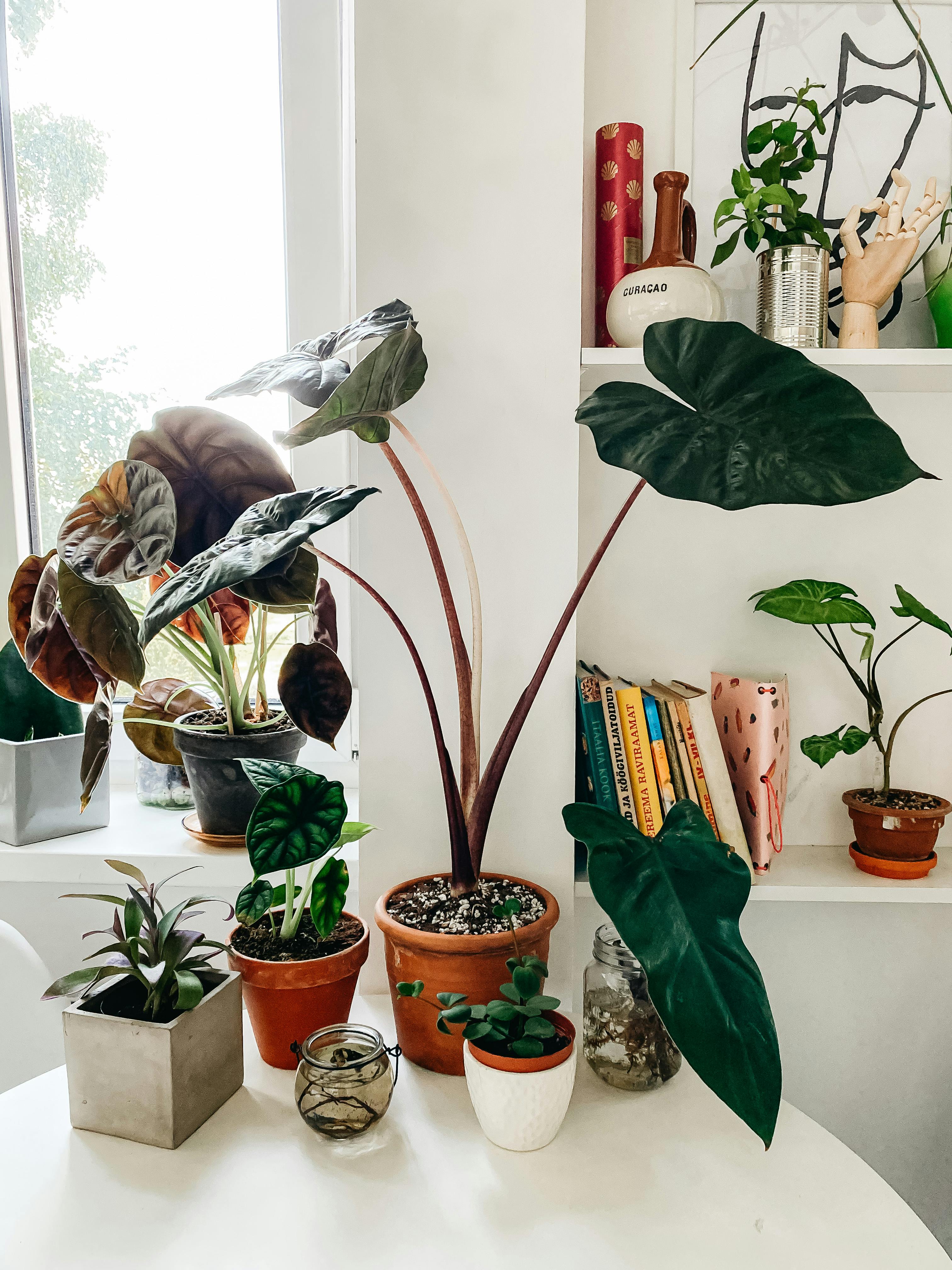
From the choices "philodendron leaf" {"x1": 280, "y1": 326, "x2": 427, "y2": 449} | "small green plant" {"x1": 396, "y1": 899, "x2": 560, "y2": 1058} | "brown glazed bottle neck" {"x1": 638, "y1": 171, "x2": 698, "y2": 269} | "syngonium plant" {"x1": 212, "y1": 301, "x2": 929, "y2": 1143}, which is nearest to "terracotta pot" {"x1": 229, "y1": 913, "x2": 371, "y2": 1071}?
"small green plant" {"x1": 396, "y1": 899, "x2": 560, "y2": 1058}

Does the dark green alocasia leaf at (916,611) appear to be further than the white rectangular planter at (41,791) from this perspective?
No

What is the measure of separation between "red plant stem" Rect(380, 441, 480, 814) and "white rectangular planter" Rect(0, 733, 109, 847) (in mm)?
686

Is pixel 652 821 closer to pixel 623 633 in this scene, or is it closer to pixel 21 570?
pixel 623 633

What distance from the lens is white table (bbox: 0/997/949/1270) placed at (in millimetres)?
659

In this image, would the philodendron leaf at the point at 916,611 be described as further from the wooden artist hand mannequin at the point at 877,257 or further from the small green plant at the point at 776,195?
the small green plant at the point at 776,195

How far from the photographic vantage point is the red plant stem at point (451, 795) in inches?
35.9

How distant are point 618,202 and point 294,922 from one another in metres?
0.98

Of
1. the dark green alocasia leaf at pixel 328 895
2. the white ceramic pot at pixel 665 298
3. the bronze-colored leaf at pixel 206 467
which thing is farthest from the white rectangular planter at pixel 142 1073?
the white ceramic pot at pixel 665 298

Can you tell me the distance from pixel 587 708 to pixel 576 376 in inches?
16.6

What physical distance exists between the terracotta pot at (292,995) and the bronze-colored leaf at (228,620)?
0.45m

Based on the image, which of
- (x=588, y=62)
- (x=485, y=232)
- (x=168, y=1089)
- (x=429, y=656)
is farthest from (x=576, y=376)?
(x=168, y=1089)

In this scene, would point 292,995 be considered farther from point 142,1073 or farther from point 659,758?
point 659,758

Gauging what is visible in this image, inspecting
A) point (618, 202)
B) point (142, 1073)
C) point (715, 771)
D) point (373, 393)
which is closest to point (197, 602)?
point (373, 393)

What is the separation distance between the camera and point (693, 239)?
3.57 feet
